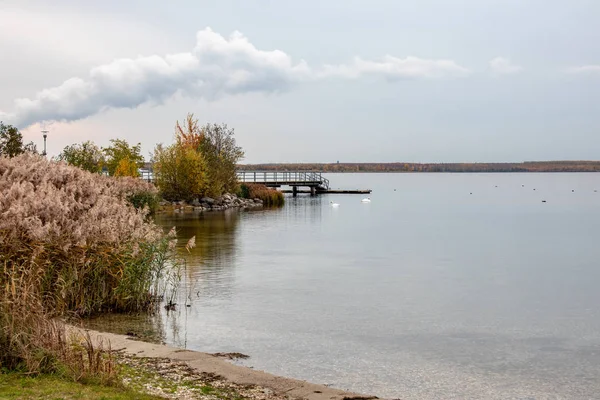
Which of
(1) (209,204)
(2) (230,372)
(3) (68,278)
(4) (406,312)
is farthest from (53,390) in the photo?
(1) (209,204)

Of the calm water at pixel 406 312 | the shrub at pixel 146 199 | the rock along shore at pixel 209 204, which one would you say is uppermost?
the shrub at pixel 146 199

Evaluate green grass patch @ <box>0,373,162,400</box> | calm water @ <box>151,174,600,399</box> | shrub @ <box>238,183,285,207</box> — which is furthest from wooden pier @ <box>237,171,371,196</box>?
green grass patch @ <box>0,373,162,400</box>

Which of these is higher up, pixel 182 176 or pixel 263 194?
pixel 182 176

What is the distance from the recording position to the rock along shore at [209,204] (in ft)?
181

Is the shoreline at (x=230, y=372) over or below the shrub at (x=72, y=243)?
below

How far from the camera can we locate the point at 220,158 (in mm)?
65875

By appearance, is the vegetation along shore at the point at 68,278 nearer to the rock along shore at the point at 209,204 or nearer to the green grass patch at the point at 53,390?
the green grass patch at the point at 53,390

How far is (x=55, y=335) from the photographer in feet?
29.5

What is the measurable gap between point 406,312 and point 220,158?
49764 millimetres

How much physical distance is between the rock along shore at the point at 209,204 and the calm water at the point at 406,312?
18593 millimetres

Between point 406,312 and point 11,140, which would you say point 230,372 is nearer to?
point 406,312

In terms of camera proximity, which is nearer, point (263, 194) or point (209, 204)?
point (209, 204)

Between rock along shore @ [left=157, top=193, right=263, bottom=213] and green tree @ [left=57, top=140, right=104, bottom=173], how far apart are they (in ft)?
36.5

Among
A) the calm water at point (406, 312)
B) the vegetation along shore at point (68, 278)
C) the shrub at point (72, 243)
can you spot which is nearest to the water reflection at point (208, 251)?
the calm water at point (406, 312)
